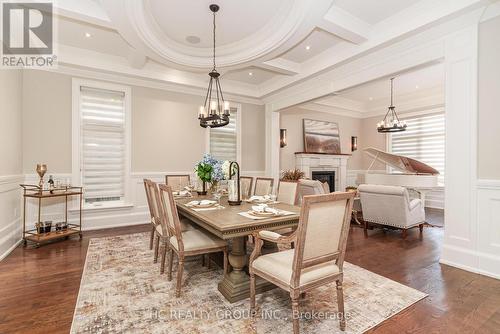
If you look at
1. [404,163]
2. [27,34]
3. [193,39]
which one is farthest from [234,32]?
Answer: [404,163]

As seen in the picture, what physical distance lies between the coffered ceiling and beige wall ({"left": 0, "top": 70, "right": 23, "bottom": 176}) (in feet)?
2.76

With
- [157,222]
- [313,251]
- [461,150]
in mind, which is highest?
[461,150]

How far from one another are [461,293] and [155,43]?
494 centimetres

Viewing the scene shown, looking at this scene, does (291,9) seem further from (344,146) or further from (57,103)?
(344,146)

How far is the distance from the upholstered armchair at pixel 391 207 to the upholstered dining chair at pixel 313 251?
9.24ft

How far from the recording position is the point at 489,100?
2.87m

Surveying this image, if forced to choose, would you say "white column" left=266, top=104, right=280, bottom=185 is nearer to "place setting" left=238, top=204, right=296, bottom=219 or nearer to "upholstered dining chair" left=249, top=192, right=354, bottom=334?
"place setting" left=238, top=204, right=296, bottom=219

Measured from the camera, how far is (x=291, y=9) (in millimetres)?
3211

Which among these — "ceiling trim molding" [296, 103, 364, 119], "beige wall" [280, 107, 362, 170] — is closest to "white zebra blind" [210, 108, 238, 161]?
"beige wall" [280, 107, 362, 170]

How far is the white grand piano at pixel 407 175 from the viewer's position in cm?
495

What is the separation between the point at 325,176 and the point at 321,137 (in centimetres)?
119

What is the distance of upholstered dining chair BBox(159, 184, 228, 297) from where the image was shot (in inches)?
93.4

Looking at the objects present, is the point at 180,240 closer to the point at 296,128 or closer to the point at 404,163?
the point at 404,163

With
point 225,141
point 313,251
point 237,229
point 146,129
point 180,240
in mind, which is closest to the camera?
point 313,251
